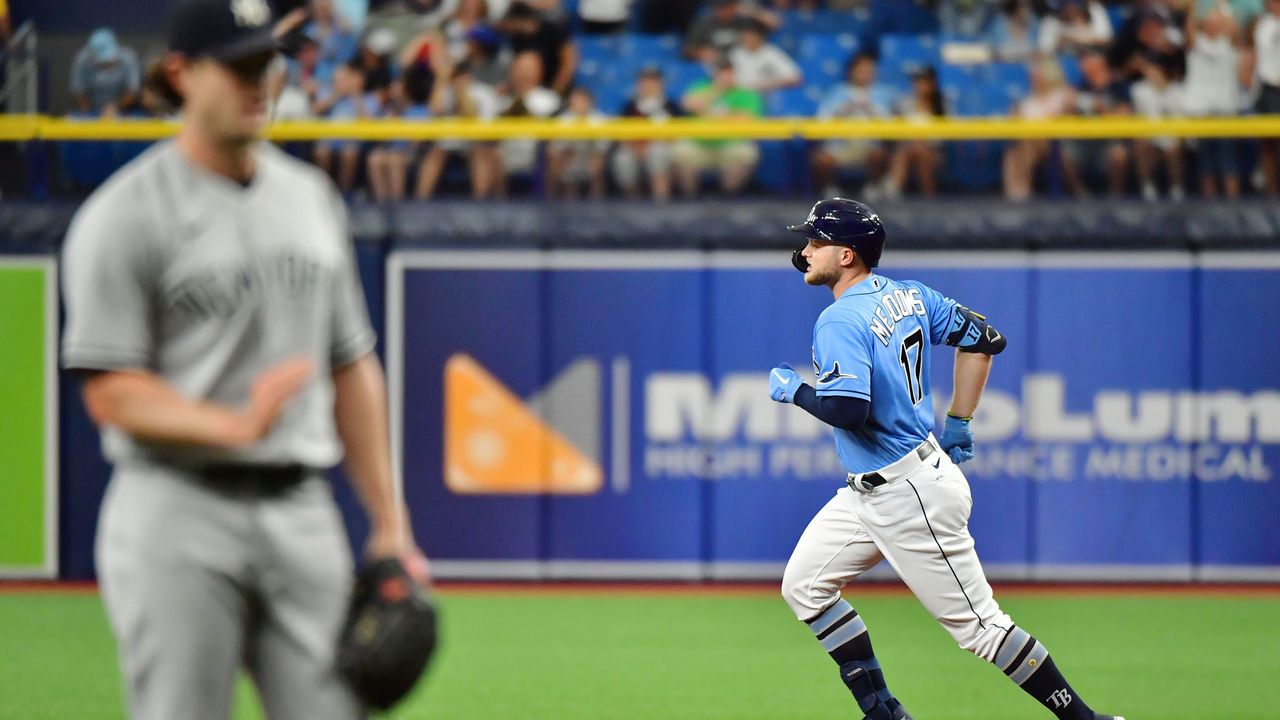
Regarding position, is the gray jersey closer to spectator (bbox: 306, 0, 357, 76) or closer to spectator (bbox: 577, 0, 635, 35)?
spectator (bbox: 306, 0, 357, 76)

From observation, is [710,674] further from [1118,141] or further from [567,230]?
[1118,141]

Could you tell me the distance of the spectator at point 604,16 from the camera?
43.0 feet

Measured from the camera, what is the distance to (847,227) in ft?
18.1

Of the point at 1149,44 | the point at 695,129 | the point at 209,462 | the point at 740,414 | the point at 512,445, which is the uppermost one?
the point at 1149,44

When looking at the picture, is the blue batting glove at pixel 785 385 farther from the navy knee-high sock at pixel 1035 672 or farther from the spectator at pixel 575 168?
the spectator at pixel 575 168

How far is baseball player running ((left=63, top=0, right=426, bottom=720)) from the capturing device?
8.63 ft

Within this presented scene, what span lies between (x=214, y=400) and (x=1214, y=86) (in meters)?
10.1

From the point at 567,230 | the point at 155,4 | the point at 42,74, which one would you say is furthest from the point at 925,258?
the point at 155,4

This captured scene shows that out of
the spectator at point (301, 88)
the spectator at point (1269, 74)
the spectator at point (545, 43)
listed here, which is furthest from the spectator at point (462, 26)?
the spectator at point (1269, 74)

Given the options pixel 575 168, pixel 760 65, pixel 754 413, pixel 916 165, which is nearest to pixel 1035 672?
pixel 754 413

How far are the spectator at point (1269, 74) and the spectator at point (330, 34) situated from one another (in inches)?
272

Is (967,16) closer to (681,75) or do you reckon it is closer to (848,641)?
(681,75)

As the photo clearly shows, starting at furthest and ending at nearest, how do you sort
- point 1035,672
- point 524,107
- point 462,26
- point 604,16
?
point 604,16
point 462,26
point 524,107
point 1035,672

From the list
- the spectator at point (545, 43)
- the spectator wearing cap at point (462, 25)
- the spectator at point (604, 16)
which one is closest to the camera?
the spectator at point (545, 43)
